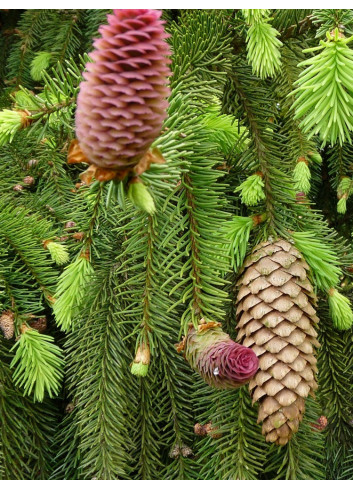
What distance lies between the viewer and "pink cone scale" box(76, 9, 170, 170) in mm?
422

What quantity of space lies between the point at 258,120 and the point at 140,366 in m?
0.37

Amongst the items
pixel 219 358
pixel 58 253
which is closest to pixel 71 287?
pixel 58 253

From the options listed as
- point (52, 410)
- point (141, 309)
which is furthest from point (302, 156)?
point (52, 410)

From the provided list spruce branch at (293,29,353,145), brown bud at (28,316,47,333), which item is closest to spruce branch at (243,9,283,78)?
spruce branch at (293,29,353,145)

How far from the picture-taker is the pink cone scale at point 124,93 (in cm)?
42

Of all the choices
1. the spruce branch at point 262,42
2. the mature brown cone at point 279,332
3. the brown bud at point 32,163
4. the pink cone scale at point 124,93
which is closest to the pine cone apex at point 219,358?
the mature brown cone at point 279,332

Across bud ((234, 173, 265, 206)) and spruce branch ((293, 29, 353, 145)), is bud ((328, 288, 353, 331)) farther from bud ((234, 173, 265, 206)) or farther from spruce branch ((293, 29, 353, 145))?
spruce branch ((293, 29, 353, 145))

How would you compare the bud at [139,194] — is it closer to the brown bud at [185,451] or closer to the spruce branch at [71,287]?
the spruce branch at [71,287]

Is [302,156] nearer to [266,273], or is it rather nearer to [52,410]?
[266,273]

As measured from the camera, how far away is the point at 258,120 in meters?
0.74

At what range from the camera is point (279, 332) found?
65cm

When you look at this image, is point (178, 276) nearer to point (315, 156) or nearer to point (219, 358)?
point (219, 358)

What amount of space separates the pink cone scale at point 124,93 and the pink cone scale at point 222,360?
8.1 inches
